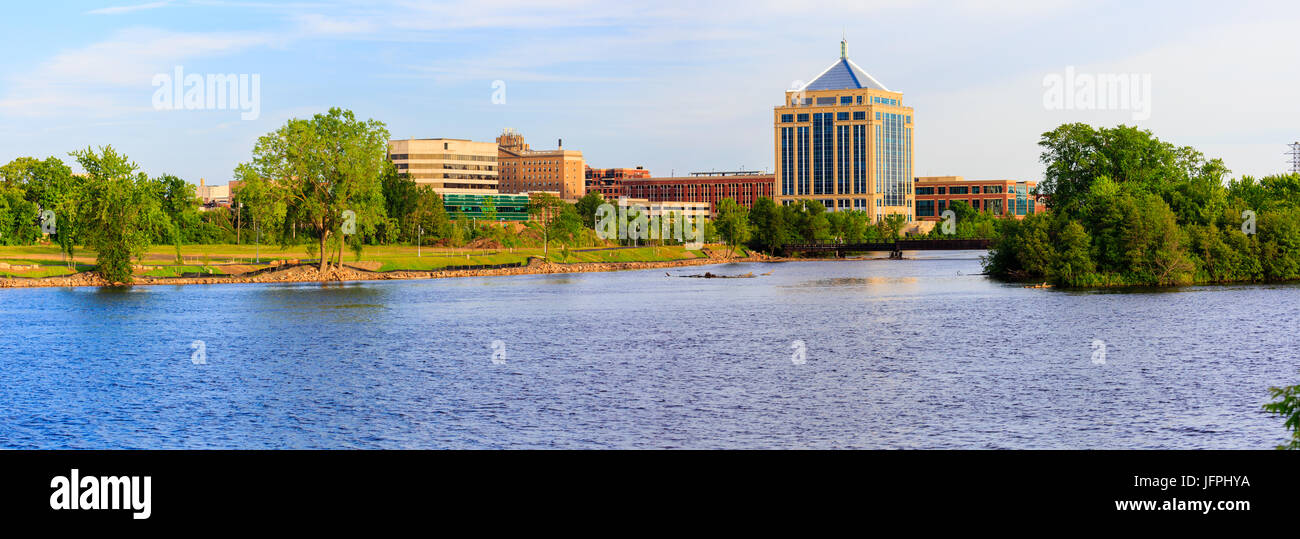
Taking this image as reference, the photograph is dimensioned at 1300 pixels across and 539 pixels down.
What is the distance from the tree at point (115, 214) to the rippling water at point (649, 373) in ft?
63.9

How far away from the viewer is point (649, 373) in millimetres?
57000

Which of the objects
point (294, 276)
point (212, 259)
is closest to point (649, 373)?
point (294, 276)

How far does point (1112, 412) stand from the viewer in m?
44.5

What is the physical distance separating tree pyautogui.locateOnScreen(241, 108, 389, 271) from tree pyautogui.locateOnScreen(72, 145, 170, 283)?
15801 mm

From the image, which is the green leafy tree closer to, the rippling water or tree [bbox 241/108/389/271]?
tree [bbox 241/108/389/271]

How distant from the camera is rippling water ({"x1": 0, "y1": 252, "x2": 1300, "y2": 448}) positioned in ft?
134

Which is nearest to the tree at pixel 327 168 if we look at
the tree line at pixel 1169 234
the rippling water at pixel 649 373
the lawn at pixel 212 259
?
the lawn at pixel 212 259

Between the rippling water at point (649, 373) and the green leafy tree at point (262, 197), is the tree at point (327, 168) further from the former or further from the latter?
the rippling water at point (649, 373)

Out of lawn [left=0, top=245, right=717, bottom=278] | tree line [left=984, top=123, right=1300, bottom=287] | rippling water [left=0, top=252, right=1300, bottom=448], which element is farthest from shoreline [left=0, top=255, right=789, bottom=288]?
tree line [left=984, top=123, right=1300, bottom=287]

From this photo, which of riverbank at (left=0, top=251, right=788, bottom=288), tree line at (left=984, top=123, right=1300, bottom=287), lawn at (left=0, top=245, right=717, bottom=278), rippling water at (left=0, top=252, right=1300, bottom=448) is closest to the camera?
rippling water at (left=0, top=252, right=1300, bottom=448)

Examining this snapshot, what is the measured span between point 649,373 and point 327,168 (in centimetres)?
9736
